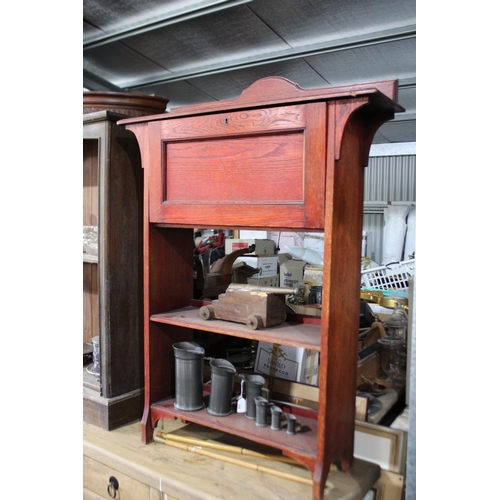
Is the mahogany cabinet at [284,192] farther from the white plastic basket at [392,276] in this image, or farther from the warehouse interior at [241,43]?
the white plastic basket at [392,276]

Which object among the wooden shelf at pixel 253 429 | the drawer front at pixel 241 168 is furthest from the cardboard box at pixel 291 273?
the drawer front at pixel 241 168

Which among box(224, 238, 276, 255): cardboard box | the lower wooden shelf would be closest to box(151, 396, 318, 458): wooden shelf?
the lower wooden shelf

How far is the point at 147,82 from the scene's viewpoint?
497 cm

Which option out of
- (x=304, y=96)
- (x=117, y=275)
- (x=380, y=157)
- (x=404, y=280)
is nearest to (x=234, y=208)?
(x=304, y=96)

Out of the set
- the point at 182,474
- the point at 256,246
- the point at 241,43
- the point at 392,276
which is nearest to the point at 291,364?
the point at 182,474

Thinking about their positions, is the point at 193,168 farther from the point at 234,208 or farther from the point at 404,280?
the point at 404,280

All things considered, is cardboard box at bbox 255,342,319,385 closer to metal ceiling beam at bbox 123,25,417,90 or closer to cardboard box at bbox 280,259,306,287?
cardboard box at bbox 280,259,306,287

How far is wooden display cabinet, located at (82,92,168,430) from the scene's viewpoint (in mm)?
2027

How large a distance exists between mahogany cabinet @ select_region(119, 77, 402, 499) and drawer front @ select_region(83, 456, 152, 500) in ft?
0.53

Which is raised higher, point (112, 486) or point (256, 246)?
point (256, 246)

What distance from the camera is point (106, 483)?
6.40 ft

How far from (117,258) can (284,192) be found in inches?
35.0

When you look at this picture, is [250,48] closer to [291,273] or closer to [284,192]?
[291,273]
